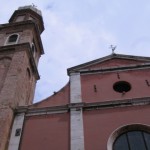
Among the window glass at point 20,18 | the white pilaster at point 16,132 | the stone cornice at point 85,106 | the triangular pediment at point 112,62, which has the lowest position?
the white pilaster at point 16,132

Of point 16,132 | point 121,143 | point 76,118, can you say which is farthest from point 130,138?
point 16,132

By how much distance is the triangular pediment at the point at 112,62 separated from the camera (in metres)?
15.7

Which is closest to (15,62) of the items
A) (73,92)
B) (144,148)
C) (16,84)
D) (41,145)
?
(16,84)

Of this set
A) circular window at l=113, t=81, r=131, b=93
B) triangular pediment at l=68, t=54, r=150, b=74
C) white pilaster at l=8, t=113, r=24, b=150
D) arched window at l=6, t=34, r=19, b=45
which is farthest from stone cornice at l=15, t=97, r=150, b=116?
arched window at l=6, t=34, r=19, b=45

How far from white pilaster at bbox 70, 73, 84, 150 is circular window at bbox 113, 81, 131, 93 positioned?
5.65ft

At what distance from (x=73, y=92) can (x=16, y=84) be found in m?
2.70

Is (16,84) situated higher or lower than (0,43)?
lower

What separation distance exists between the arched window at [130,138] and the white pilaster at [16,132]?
141 inches

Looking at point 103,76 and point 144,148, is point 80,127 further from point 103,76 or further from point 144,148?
point 103,76

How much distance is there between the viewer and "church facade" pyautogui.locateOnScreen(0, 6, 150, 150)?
11.9m

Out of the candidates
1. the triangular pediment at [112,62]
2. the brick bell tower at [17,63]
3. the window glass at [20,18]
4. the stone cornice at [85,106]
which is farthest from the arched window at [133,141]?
the window glass at [20,18]

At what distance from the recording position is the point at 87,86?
14.6m

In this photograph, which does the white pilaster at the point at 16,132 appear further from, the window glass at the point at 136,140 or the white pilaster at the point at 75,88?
the window glass at the point at 136,140

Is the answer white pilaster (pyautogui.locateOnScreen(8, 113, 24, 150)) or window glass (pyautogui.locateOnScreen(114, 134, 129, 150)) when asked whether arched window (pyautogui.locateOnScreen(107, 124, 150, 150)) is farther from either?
white pilaster (pyautogui.locateOnScreen(8, 113, 24, 150))
